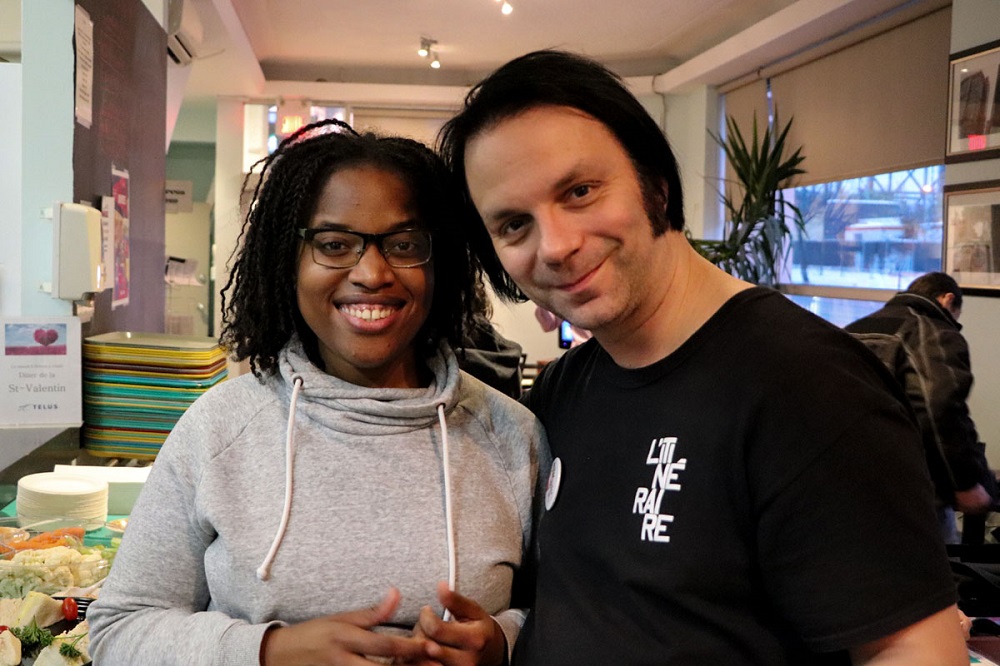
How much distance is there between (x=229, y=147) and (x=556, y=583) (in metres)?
7.58

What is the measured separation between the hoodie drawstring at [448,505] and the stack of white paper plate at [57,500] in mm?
1043

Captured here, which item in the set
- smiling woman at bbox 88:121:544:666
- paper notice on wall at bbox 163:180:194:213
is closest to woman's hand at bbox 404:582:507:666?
smiling woman at bbox 88:121:544:666

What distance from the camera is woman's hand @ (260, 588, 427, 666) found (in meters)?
1.11

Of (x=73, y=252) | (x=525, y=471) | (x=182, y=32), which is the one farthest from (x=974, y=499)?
(x=182, y=32)

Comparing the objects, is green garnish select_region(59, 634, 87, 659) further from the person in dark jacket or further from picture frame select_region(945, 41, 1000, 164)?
picture frame select_region(945, 41, 1000, 164)

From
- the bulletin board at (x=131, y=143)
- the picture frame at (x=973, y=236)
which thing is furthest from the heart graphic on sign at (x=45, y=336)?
the picture frame at (x=973, y=236)

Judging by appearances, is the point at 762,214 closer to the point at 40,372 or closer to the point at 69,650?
the point at 40,372

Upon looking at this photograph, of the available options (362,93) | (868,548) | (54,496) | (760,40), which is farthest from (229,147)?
(868,548)

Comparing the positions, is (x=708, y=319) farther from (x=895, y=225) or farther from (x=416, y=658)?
(x=895, y=225)

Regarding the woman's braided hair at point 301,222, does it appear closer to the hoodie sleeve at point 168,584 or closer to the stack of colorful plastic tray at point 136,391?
the hoodie sleeve at point 168,584

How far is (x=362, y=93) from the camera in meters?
8.37

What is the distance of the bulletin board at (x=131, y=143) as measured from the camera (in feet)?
9.17

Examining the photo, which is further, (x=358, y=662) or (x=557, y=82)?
(x=557, y=82)

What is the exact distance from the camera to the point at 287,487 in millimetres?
1223
